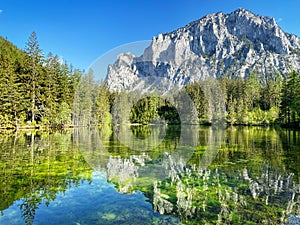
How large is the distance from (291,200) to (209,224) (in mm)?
A: 3398

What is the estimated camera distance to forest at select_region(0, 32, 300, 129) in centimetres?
3644

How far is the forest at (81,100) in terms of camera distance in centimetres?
3644

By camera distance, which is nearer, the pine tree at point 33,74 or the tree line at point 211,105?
the pine tree at point 33,74

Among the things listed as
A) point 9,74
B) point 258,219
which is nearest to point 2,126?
point 9,74

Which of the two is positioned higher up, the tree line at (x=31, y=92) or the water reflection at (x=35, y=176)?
the tree line at (x=31, y=92)

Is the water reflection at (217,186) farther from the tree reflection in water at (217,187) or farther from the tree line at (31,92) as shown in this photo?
the tree line at (31,92)

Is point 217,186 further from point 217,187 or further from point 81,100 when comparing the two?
point 81,100

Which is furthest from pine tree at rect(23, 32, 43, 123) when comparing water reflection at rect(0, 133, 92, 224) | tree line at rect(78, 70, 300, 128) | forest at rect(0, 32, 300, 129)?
water reflection at rect(0, 133, 92, 224)

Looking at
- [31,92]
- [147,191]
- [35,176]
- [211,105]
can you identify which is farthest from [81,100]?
[147,191]

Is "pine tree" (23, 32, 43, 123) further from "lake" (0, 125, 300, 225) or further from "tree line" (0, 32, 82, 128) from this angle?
A: "lake" (0, 125, 300, 225)

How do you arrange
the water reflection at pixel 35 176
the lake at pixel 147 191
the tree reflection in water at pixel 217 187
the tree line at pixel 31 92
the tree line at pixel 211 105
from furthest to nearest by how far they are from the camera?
the tree line at pixel 211 105
the tree line at pixel 31 92
the water reflection at pixel 35 176
the tree reflection in water at pixel 217 187
the lake at pixel 147 191

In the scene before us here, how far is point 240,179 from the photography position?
1012cm

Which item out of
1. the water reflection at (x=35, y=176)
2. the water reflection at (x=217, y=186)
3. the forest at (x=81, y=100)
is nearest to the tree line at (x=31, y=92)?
the forest at (x=81, y=100)

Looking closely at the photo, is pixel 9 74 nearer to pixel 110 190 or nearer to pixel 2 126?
pixel 2 126
